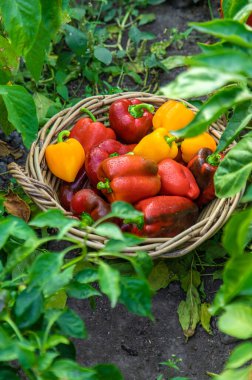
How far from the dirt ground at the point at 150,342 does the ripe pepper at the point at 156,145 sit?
1.37ft

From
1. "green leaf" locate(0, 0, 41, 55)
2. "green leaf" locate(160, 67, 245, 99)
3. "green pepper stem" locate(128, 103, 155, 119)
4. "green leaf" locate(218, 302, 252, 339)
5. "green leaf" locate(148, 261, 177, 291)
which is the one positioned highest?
"green leaf" locate(160, 67, 245, 99)

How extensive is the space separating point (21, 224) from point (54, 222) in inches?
4.7

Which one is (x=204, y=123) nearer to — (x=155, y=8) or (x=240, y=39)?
(x=240, y=39)

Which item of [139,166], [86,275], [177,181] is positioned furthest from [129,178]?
[86,275]

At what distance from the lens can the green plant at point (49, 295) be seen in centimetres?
126

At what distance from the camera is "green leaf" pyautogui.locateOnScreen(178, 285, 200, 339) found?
1.98 meters

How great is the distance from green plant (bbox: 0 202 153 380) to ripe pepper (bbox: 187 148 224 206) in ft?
2.10

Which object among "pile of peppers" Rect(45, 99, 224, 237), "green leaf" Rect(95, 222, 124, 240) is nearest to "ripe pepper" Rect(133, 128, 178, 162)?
"pile of peppers" Rect(45, 99, 224, 237)

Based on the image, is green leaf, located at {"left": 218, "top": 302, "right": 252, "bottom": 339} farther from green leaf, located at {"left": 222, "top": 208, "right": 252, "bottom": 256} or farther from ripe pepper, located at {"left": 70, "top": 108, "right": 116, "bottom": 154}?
ripe pepper, located at {"left": 70, "top": 108, "right": 116, "bottom": 154}

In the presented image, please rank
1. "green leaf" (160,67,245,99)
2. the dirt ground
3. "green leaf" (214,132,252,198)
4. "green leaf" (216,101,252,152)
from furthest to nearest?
the dirt ground
"green leaf" (216,101,252,152)
"green leaf" (214,132,252,198)
"green leaf" (160,67,245,99)

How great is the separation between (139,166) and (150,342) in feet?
1.73

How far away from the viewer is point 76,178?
7.17ft

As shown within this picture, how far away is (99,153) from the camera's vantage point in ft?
6.90

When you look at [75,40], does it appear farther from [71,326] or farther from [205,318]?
[71,326]
